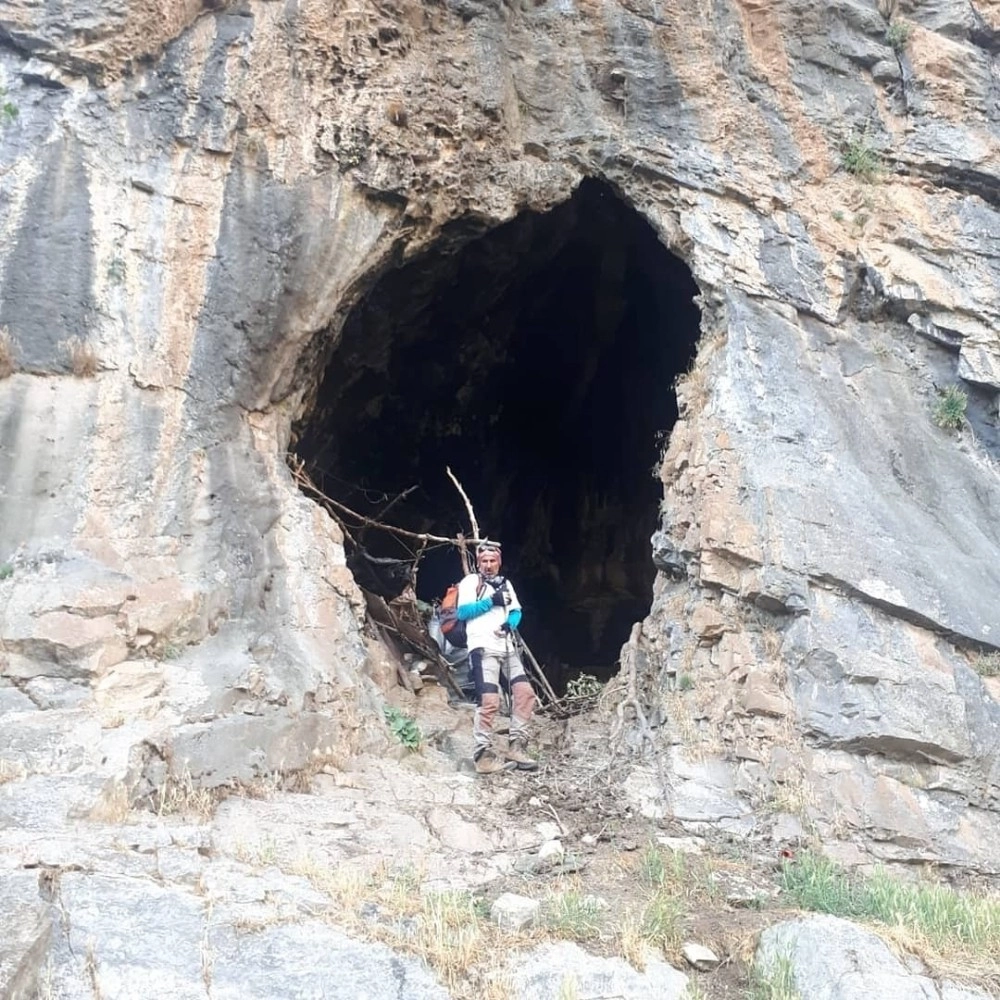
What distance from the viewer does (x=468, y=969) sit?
13.5 feet

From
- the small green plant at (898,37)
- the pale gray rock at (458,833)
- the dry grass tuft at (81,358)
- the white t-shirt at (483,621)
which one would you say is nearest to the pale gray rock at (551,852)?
the pale gray rock at (458,833)

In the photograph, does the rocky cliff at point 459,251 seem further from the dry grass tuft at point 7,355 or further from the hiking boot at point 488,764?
the hiking boot at point 488,764

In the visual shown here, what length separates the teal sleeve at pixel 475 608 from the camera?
7.14m

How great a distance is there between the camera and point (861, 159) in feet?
31.6

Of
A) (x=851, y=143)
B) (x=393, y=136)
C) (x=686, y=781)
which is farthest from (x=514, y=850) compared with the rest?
(x=851, y=143)

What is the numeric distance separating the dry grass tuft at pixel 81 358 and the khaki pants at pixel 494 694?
11.2 ft

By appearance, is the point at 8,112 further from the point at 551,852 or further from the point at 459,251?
the point at 551,852

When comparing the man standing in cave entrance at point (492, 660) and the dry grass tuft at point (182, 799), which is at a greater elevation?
the man standing in cave entrance at point (492, 660)

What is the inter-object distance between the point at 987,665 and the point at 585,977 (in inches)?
167

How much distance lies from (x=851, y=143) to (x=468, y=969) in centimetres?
843

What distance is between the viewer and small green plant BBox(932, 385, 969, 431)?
8609 millimetres

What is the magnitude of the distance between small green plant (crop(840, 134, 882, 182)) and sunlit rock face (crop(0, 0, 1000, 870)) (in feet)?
0.28

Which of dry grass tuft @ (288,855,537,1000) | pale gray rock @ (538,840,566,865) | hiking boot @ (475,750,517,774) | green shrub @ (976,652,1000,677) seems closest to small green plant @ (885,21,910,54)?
green shrub @ (976,652,1000,677)

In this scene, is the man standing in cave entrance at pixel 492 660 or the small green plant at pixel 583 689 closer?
the man standing in cave entrance at pixel 492 660
